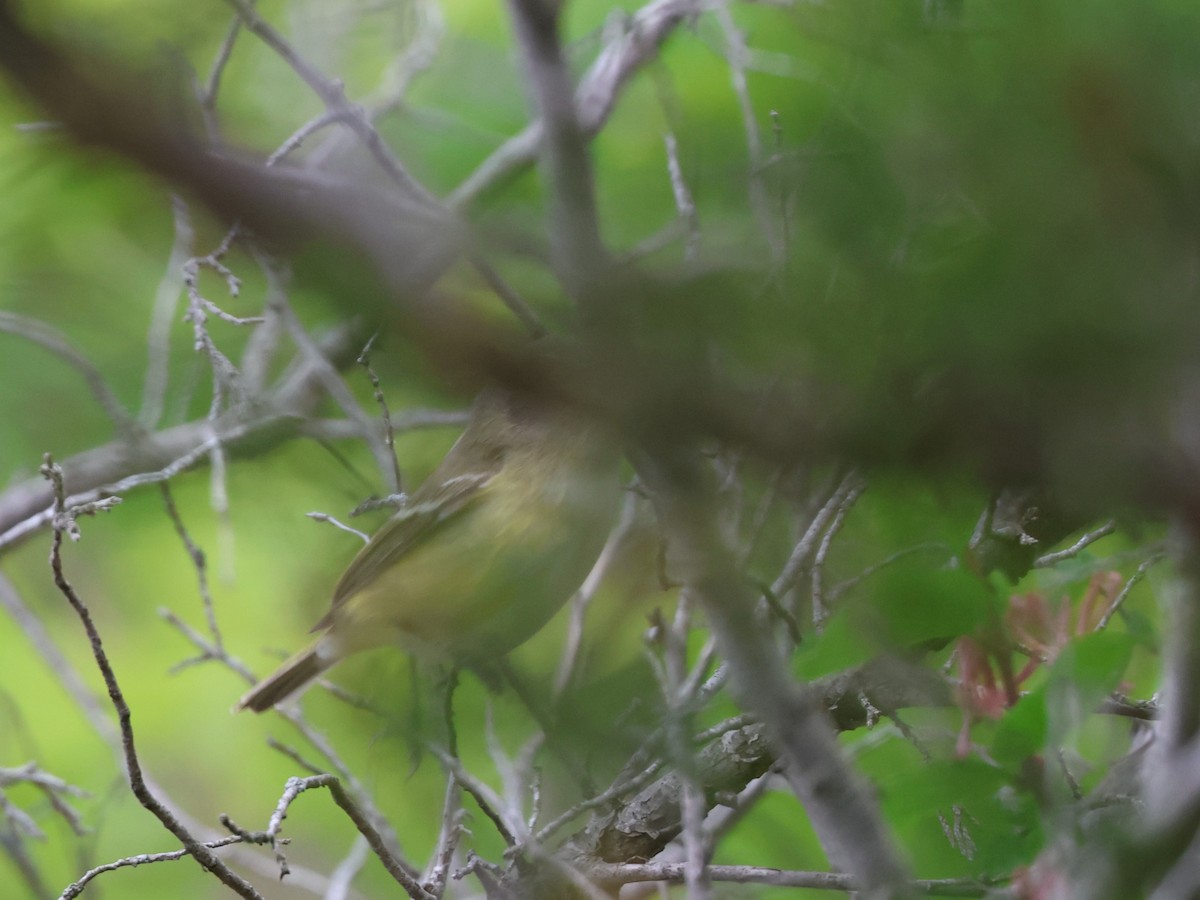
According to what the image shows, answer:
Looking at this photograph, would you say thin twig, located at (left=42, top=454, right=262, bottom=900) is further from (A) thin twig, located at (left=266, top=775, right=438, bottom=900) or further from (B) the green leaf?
(B) the green leaf

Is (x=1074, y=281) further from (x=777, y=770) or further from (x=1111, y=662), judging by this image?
(x=777, y=770)

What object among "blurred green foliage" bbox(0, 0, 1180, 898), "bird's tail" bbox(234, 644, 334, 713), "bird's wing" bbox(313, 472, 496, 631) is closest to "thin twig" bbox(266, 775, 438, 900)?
"blurred green foliage" bbox(0, 0, 1180, 898)

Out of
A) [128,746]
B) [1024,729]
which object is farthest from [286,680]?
[1024,729]

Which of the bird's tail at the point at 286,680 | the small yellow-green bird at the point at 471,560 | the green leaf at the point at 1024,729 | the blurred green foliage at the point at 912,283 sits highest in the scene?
the blurred green foliage at the point at 912,283

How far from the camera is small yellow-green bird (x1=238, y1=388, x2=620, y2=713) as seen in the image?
74.8 inches

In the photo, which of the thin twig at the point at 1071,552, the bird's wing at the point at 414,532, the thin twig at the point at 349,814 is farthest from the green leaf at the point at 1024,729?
the bird's wing at the point at 414,532

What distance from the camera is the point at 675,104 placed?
1.67 m

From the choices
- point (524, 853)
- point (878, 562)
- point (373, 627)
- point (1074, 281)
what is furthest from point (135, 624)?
point (1074, 281)

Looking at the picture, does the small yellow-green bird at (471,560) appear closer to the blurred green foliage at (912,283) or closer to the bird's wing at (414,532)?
the bird's wing at (414,532)

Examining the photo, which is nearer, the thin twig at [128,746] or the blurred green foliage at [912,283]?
the blurred green foliage at [912,283]

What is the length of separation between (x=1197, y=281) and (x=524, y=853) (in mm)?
1064

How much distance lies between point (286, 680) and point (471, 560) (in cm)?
58

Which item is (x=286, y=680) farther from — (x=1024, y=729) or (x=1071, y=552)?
(x=1024, y=729)

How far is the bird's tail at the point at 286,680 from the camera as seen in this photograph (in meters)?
2.51
